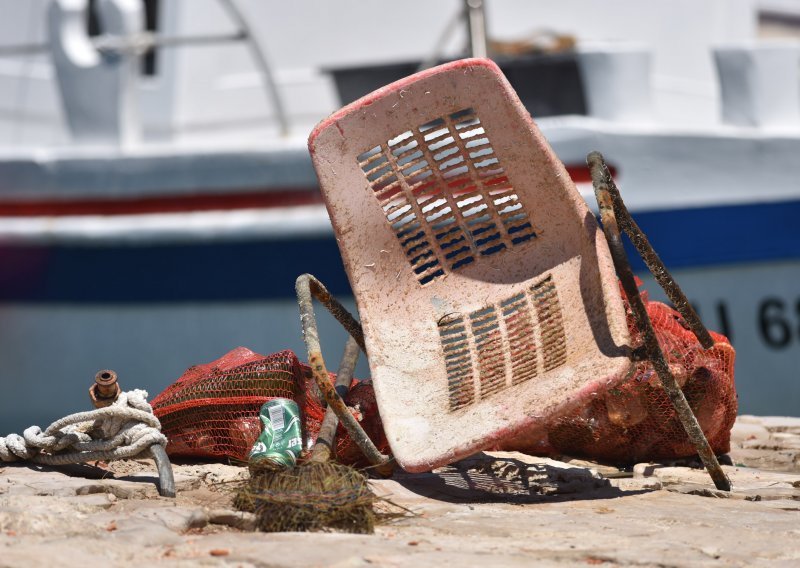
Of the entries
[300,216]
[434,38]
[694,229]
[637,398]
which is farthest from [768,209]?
[434,38]

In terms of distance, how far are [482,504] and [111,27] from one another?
4468mm

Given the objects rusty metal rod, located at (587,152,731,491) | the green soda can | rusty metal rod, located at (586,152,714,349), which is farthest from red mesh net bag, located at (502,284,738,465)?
the green soda can

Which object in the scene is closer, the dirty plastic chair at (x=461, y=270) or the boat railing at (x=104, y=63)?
the dirty plastic chair at (x=461, y=270)

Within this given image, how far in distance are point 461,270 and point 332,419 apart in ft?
2.59

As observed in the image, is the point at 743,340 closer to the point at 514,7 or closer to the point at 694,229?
the point at 694,229

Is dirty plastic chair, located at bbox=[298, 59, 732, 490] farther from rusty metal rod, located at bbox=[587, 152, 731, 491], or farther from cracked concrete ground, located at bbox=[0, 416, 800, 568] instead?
cracked concrete ground, located at bbox=[0, 416, 800, 568]

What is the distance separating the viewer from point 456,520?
3039 millimetres

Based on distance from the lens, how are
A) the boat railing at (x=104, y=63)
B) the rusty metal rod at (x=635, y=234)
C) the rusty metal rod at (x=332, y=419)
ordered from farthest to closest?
the boat railing at (x=104, y=63)
the rusty metal rod at (x=635, y=234)
the rusty metal rod at (x=332, y=419)

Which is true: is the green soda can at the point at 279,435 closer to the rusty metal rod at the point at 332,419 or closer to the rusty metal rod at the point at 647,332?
the rusty metal rod at the point at 332,419

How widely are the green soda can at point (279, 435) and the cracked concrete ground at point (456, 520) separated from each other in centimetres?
14

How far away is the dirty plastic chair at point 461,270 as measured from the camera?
11.9ft

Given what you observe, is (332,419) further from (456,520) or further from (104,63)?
(104,63)

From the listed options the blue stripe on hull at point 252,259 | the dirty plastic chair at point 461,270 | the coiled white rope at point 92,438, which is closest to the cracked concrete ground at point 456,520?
the coiled white rope at point 92,438

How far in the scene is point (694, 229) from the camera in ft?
21.7
